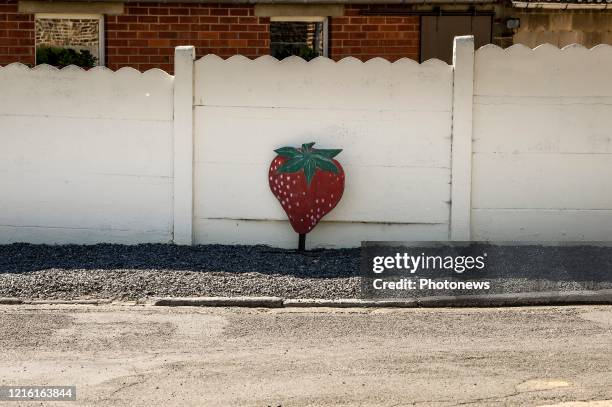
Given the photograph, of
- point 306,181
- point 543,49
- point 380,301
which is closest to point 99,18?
point 306,181

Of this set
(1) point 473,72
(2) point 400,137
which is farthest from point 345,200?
(1) point 473,72

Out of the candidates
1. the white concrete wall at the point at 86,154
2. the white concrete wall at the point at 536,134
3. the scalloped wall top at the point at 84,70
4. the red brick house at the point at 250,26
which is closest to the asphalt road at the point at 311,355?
the white concrete wall at the point at 536,134

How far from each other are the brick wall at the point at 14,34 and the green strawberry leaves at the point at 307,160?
5.94 m

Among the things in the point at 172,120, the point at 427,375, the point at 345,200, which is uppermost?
the point at 172,120

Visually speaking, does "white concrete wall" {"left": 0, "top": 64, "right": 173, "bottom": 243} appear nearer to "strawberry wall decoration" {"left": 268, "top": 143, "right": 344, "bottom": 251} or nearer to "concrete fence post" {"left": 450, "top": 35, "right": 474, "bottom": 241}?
"strawberry wall decoration" {"left": 268, "top": 143, "right": 344, "bottom": 251}

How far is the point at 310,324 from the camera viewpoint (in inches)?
318

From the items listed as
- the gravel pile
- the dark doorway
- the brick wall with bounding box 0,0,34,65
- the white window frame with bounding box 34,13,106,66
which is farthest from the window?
the gravel pile

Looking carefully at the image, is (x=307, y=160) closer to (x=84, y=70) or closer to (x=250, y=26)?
(x=84, y=70)

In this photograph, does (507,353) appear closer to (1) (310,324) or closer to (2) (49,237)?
(1) (310,324)

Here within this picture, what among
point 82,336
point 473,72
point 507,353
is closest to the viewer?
point 507,353

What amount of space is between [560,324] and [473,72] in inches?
127

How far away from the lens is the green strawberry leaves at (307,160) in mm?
10391

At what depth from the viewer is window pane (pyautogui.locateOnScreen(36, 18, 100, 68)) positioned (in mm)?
15109

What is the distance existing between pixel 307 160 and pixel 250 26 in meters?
5.07
